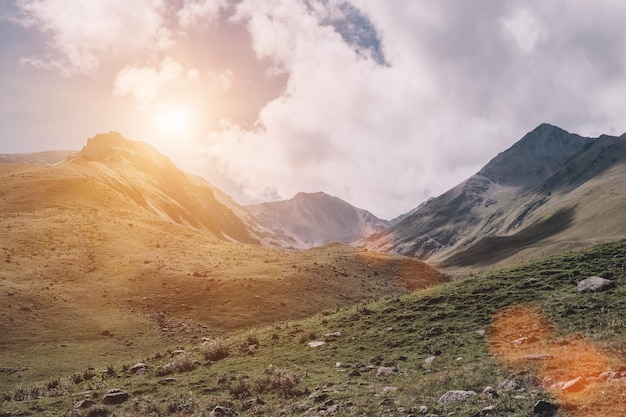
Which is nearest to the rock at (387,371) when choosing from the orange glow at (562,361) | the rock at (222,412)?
the orange glow at (562,361)

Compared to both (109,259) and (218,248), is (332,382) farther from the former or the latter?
(218,248)

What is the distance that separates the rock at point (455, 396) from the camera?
13.6 metres

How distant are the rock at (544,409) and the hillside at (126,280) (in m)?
31.3

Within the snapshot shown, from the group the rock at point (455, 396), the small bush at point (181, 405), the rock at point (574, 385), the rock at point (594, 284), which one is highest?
the rock at point (594, 284)

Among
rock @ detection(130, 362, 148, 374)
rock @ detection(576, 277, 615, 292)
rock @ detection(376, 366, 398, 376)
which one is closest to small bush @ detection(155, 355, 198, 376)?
rock @ detection(130, 362, 148, 374)

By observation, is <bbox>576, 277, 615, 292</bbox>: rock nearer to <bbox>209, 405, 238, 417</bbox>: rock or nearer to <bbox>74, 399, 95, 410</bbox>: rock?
<bbox>209, 405, 238, 417</bbox>: rock

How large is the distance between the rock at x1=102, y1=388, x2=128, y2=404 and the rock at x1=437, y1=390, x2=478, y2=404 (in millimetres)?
14021

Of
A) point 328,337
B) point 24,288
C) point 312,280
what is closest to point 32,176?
point 24,288

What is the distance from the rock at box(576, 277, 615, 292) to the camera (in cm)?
2264

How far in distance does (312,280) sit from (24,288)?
38.3 m

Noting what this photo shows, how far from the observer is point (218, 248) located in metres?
85.5

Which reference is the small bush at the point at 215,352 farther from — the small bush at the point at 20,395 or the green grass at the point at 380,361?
the small bush at the point at 20,395

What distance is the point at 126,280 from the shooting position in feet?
183

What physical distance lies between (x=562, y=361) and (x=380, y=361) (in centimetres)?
786
